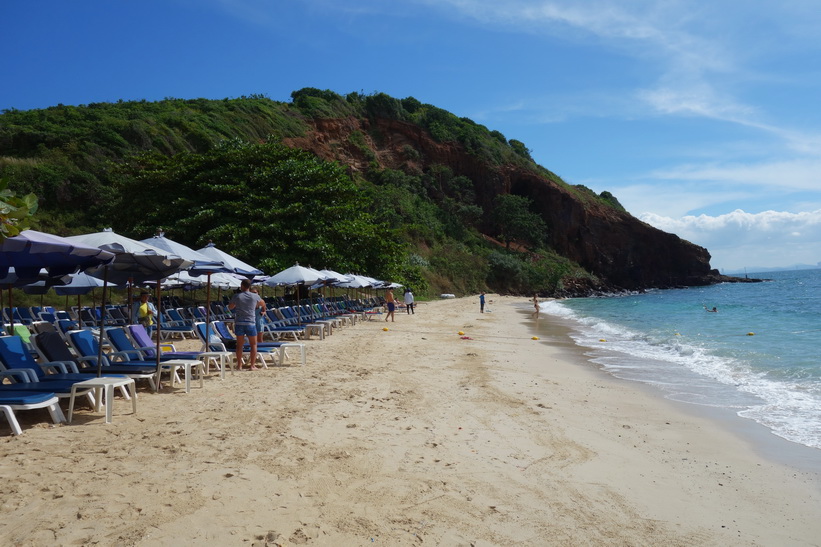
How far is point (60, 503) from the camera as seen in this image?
3.38m

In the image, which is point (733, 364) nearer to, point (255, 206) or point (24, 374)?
point (24, 374)

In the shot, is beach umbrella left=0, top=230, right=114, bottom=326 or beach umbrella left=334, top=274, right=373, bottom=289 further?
beach umbrella left=334, top=274, right=373, bottom=289

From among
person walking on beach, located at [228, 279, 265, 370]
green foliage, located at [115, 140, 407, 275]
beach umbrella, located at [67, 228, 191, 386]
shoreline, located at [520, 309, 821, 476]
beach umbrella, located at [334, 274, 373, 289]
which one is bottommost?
shoreline, located at [520, 309, 821, 476]

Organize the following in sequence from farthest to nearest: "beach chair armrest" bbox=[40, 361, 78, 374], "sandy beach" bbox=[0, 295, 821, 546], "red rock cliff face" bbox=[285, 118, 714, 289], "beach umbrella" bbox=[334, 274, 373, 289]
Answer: "red rock cliff face" bbox=[285, 118, 714, 289] < "beach umbrella" bbox=[334, 274, 373, 289] < "beach chair armrest" bbox=[40, 361, 78, 374] < "sandy beach" bbox=[0, 295, 821, 546]

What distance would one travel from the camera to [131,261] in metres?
7.39

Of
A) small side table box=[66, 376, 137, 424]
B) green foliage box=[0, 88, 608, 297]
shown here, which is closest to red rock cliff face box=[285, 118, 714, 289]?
green foliage box=[0, 88, 608, 297]

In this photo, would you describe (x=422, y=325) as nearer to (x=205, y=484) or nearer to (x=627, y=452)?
(x=627, y=452)

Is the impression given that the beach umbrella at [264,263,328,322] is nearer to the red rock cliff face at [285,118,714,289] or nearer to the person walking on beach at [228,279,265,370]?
the person walking on beach at [228,279,265,370]

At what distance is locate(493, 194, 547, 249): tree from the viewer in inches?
2665

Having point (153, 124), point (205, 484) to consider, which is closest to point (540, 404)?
point (205, 484)

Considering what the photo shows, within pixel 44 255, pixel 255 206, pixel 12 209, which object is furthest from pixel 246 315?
pixel 255 206

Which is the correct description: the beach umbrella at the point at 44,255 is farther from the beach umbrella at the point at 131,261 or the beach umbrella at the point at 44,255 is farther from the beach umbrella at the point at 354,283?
the beach umbrella at the point at 354,283

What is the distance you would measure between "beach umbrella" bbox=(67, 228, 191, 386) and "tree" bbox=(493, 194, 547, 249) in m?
61.5

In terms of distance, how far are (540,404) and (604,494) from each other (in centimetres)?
307
